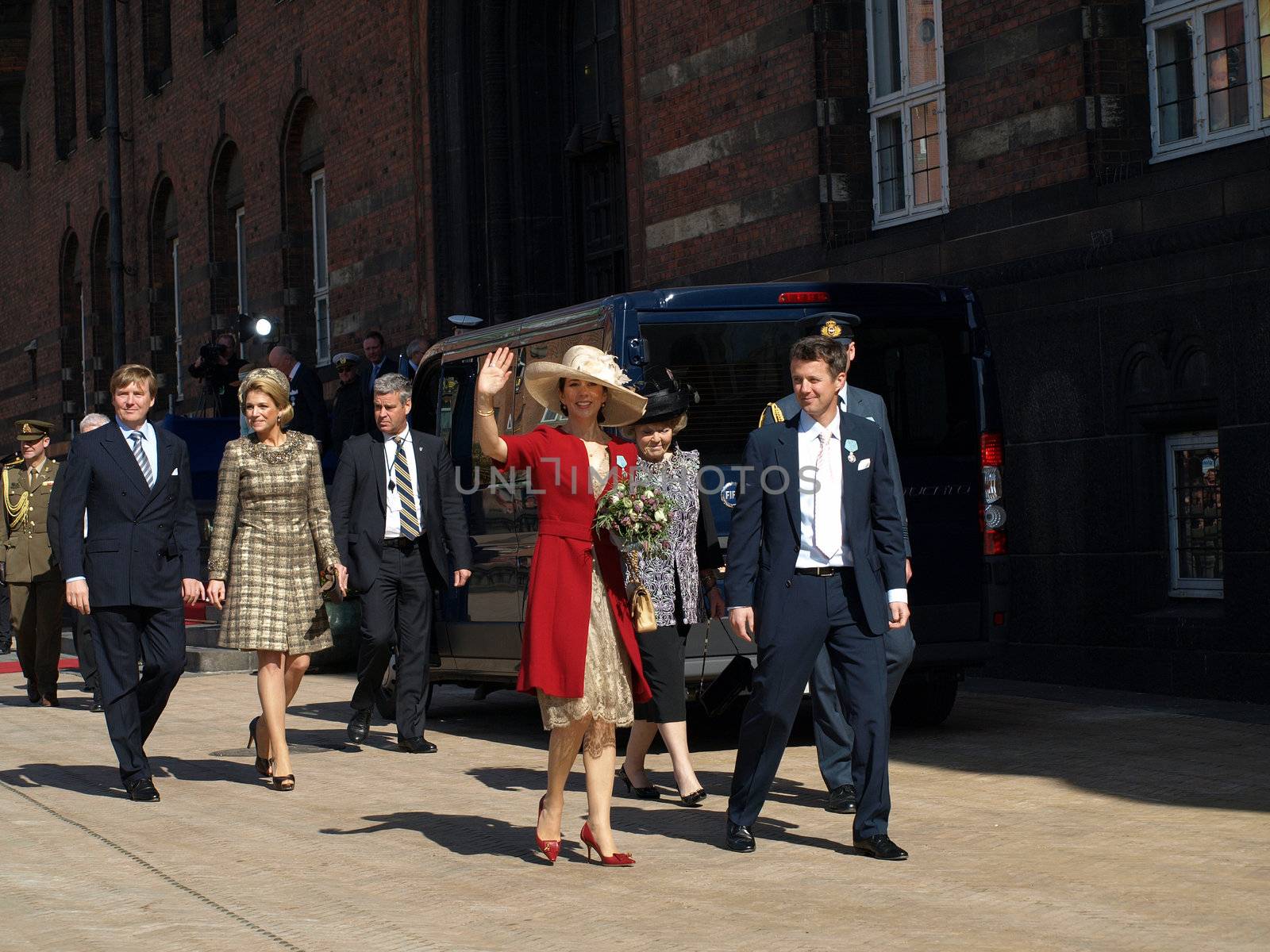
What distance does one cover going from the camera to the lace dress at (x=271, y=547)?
9.73 m

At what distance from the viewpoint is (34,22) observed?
4050 centimetres

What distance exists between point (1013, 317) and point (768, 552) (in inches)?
264

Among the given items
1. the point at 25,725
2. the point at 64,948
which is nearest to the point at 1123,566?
the point at 25,725

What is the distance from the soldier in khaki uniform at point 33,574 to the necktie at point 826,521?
901cm

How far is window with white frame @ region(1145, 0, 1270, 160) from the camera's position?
41.5 ft

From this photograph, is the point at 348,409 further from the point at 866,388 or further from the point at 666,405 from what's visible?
the point at 666,405

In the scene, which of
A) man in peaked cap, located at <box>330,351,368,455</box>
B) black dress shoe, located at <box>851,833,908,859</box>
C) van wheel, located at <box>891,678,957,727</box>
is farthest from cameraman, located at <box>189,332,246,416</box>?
black dress shoe, located at <box>851,833,908,859</box>

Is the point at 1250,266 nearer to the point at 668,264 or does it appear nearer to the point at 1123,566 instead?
the point at 1123,566

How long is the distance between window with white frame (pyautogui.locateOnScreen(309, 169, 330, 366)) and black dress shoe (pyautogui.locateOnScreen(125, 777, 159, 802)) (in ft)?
58.2

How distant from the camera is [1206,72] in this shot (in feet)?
42.7

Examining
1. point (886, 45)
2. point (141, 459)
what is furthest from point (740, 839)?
point (886, 45)

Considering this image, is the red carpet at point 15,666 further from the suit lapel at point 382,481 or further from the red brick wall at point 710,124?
the suit lapel at point 382,481

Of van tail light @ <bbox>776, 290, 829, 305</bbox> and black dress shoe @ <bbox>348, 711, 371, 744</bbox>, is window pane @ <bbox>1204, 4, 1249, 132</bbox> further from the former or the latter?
black dress shoe @ <bbox>348, 711, 371, 744</bbox>

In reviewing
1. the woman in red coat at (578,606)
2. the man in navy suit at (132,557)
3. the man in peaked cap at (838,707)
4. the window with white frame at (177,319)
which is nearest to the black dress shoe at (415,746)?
the man in navy suit at (132,557)
